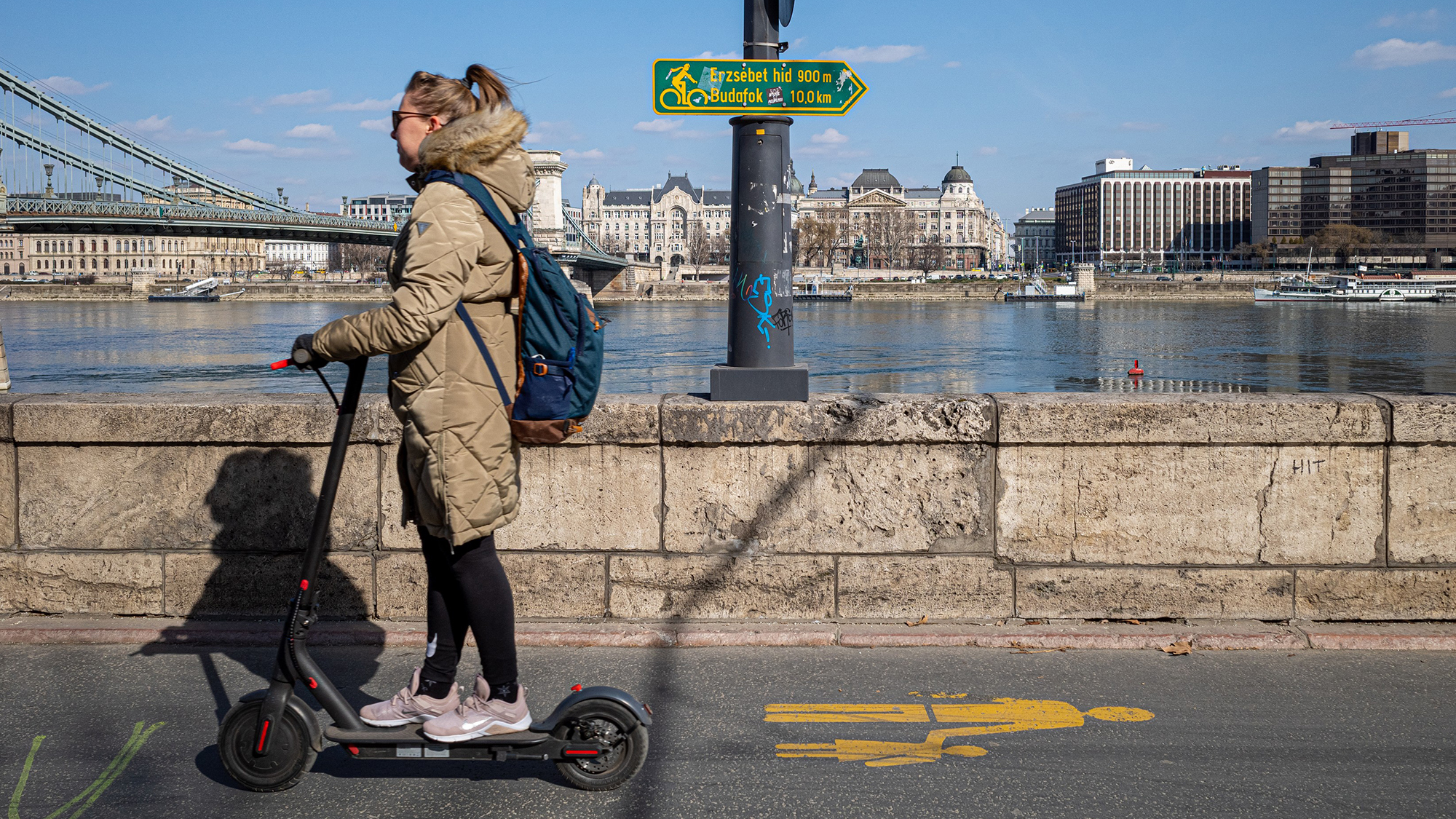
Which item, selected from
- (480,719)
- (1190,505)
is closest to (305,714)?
(480,719)

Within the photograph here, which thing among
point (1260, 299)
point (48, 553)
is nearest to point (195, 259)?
point (1260, 299)

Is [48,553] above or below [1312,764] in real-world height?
above

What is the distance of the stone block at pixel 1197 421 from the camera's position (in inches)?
166

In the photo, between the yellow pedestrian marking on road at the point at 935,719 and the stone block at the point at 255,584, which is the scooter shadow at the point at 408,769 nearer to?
the yellow pedestrian marking on road at the point at 935,719

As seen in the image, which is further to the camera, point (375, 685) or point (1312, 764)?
point (375, 685)

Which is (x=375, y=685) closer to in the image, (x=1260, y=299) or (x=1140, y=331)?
(x=1140, y=331)

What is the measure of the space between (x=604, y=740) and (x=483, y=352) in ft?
3.27

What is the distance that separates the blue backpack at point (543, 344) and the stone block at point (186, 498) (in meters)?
1.72

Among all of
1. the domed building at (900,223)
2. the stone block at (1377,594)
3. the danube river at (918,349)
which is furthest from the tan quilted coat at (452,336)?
the domed building at (900,223)

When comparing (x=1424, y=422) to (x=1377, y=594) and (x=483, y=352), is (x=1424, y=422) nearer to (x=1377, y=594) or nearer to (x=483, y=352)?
(x=1377, y=594)

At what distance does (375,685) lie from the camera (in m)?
3.63

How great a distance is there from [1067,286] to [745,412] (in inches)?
4364

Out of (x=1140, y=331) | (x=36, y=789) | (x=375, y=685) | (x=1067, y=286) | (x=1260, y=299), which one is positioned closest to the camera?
(x=36, y=789)

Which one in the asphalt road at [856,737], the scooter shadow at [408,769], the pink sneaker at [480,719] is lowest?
the scooter shadow at [408,769]
